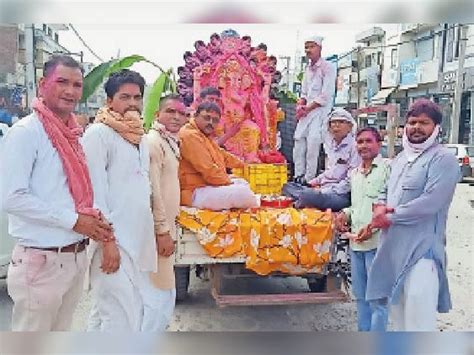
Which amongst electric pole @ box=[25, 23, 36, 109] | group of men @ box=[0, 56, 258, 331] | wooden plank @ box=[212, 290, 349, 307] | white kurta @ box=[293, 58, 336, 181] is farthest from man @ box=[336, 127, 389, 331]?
electric pole @ box=[25, 23, 36, 109]

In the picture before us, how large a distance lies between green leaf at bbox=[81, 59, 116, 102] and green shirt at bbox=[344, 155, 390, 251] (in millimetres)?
1138

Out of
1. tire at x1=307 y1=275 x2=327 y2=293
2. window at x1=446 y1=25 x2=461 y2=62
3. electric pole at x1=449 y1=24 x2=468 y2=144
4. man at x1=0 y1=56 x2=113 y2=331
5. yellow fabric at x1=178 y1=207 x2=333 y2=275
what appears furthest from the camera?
tire at x1=307 y1=275 x2=327 y2=293

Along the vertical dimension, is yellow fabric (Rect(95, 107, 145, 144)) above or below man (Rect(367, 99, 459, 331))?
above

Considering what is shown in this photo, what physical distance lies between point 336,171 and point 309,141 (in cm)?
20

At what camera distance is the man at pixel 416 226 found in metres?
2.38

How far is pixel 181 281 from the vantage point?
2615mm

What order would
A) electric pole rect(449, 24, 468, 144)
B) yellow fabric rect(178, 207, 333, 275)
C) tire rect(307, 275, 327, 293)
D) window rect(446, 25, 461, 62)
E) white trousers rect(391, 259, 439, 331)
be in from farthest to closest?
tire rect(307, 275, 327, 293) < yellow fabric rect(178, 207, 333, 275) < white trousers rect(391, 259, 439, 331) < electric pole rect(449, 24, 468, 144) < window rect(446, 25, 461, 62)

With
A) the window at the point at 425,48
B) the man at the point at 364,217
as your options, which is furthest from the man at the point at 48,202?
the window at the point at 425,48

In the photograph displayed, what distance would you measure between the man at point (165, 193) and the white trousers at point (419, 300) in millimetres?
965

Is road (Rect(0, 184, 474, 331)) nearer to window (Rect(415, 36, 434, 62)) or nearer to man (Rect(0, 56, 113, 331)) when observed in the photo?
man (Rect(0, 56, 113, 331))

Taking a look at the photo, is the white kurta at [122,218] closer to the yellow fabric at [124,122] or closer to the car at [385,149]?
the yellow fabric at [124,122]

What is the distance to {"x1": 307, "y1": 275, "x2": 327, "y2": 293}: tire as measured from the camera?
2678 mm

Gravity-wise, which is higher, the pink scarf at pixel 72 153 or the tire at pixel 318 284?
the pink scarf at pixel 72 153

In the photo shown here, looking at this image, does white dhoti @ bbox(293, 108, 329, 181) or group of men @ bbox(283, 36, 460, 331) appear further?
white dhoti @ bbox(293, 108, 329, 181)
